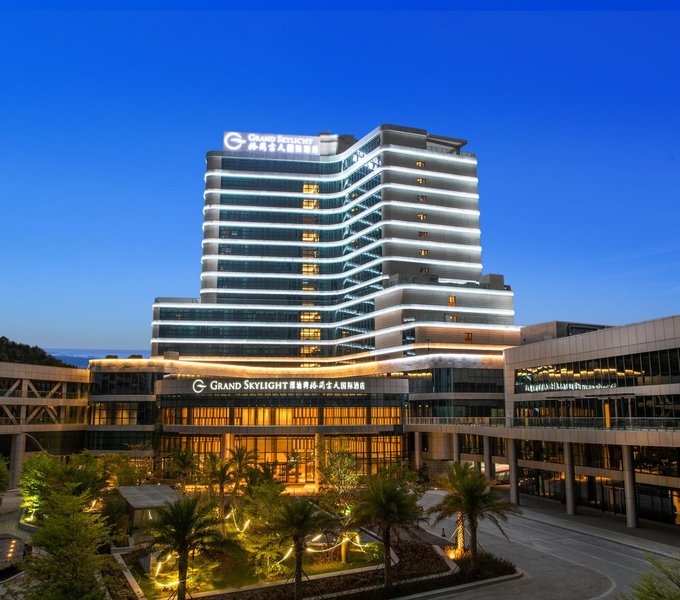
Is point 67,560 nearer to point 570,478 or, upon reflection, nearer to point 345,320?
point 570,478

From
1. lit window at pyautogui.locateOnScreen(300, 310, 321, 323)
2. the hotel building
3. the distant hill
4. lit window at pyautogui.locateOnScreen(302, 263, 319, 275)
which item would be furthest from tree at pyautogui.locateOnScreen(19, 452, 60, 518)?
lit window at pyautogui.locateOnScreen(302, 263, 319, 275)

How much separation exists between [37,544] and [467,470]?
29.0m

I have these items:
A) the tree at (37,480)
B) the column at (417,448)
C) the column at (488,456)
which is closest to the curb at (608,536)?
the column at (488,456)

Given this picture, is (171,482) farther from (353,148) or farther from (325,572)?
(353,148)

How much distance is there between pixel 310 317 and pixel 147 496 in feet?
348

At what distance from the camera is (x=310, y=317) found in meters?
159

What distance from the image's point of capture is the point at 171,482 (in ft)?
259

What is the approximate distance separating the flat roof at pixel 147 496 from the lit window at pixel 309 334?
319 ft

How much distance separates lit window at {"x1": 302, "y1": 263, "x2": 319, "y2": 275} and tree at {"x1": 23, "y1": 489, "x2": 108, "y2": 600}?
416ft

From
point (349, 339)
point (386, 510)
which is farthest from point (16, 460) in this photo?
point (349, 339)

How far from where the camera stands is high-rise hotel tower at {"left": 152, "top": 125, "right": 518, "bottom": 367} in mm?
126812

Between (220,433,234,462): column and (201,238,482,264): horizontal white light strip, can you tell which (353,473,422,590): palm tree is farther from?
(201,238,482,264): horizontal white light strip

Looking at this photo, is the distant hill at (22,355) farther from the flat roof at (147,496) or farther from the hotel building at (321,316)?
the flat roof at (147,496)

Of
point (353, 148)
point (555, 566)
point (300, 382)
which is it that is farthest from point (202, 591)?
point (353, 148)
